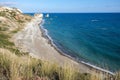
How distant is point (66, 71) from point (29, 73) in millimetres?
1281

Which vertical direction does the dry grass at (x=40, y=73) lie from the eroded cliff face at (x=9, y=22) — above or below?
above

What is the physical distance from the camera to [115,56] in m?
27.4

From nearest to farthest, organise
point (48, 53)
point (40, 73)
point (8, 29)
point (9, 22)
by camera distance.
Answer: point (40, 73), point (48, 53), point (8, 29), point (9, 22)

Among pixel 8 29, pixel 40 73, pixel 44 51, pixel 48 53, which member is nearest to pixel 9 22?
pixel 8 29

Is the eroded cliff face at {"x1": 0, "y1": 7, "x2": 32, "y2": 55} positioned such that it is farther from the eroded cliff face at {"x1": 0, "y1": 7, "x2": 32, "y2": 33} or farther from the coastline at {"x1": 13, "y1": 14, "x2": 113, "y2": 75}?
the coastline at {"x1": 13, "y1": 14, "x2": 113, "y2": 75}

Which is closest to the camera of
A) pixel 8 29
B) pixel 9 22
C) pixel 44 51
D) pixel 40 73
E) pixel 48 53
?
pixel 40 73

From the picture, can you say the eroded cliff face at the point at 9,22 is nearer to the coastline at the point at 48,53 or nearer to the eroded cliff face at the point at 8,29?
the eroded cliff face at the point at 8,29

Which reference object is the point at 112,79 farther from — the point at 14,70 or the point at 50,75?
the point at 14,70

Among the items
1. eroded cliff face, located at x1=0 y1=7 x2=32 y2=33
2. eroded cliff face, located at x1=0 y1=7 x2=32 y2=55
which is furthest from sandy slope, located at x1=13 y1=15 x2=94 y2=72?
eroded cliff face, located at x1=0 y1=7 x2=32 y2=33

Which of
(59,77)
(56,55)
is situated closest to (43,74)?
(59,77)

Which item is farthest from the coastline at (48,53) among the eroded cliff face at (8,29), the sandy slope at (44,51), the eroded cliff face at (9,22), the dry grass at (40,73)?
the eroded cliff face at (9,22)

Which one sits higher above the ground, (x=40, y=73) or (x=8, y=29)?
(x=40, y=73)

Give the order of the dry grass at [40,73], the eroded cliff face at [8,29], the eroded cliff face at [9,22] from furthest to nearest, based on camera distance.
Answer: the eroded cliff face at [9,22]
the eroded cliff face at [8,29]
the dry grass at [40,73]

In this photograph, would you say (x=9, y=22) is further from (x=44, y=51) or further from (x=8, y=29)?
(x=44, y=51)
